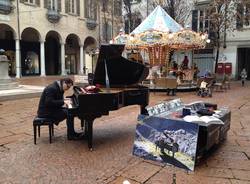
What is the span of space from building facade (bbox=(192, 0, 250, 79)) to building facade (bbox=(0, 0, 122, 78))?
10320mm

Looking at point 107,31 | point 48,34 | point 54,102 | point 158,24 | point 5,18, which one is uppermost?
→ point 107,31

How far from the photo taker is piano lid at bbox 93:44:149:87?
5.96m

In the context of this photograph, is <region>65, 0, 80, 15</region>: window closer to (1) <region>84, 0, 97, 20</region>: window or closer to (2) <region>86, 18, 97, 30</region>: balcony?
(1) <region>84, 0, 97, 20</region>: window

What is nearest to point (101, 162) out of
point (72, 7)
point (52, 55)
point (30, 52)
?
point (30, 52)

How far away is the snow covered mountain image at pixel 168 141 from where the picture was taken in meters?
4.59

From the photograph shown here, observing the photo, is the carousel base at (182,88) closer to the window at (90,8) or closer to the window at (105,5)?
the window at (105,5)

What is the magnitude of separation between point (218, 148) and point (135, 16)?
25.8 meters

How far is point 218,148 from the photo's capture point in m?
5.76

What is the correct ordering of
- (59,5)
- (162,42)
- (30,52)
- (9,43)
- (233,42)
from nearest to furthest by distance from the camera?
(162,42) < (233,42) < (9,43) < (59,5) < (30,52)

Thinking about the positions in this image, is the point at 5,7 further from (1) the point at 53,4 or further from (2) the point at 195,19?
(2) the point at 195,19

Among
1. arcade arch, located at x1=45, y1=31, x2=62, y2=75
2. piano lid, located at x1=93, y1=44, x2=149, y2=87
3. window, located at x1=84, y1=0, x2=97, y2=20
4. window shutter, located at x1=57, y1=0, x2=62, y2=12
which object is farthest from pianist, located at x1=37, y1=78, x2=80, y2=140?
window, located at x1=84, y1=0, x2=97, y2=20

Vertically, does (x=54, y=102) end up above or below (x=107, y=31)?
below

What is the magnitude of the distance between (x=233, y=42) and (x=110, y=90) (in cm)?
2236

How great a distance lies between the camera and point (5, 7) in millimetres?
26547
